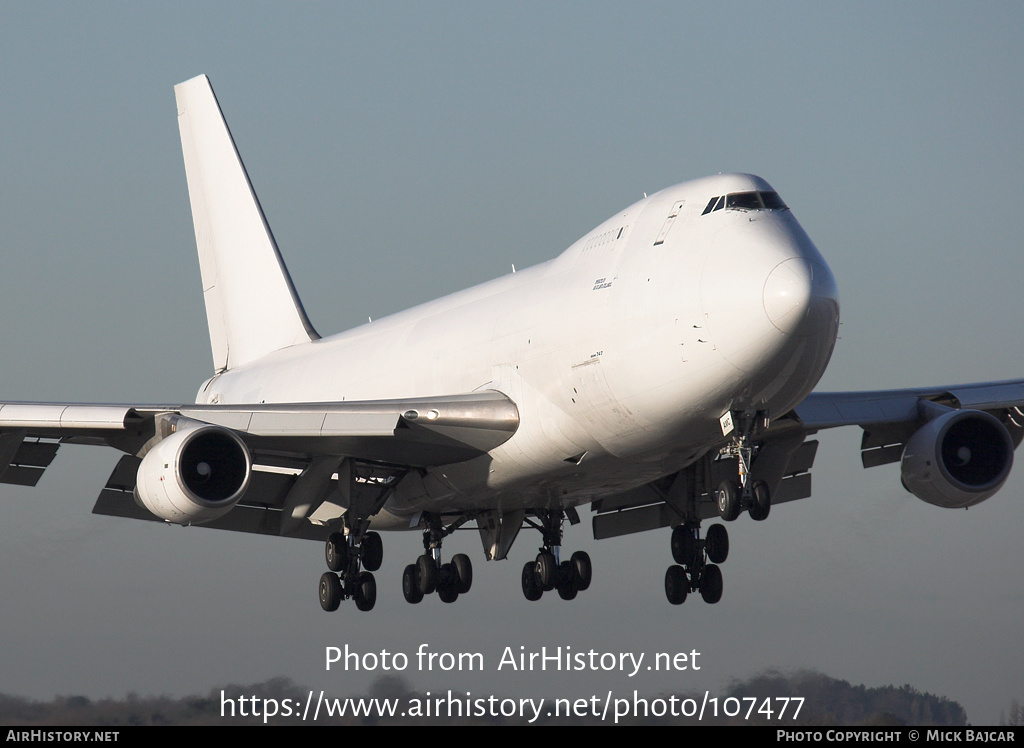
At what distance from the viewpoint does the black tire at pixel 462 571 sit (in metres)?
31.5

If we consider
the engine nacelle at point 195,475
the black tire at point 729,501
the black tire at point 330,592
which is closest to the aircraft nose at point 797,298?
the black tire at point 729,501

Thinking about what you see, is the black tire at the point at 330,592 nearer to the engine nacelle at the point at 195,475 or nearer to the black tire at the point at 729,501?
the engine nacelle at the point at 195,475

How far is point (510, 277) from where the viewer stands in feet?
87.9

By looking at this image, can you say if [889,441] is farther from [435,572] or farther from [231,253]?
[231,253]

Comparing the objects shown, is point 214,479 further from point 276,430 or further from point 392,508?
point 392,508

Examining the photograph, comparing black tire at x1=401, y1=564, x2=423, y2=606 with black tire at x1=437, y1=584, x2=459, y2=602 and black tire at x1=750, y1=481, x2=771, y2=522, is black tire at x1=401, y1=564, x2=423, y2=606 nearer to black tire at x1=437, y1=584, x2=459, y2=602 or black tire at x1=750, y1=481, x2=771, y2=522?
black tire at x1=437, y1=584, x2=459, y2=602

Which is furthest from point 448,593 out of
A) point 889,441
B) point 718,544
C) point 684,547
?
point 889,441

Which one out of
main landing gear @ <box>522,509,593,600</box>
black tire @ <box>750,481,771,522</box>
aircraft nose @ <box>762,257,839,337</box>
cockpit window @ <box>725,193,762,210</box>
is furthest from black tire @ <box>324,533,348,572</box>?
aircraft nose @ <box>762,257,839,337</box>

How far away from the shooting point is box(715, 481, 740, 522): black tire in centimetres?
2134

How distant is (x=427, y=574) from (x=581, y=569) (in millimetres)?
3450

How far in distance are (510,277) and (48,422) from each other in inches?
Result: 354

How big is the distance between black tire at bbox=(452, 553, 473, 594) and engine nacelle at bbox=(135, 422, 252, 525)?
8.35m

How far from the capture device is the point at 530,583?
30.8 meters

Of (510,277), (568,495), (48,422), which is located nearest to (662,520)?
(568,495)
